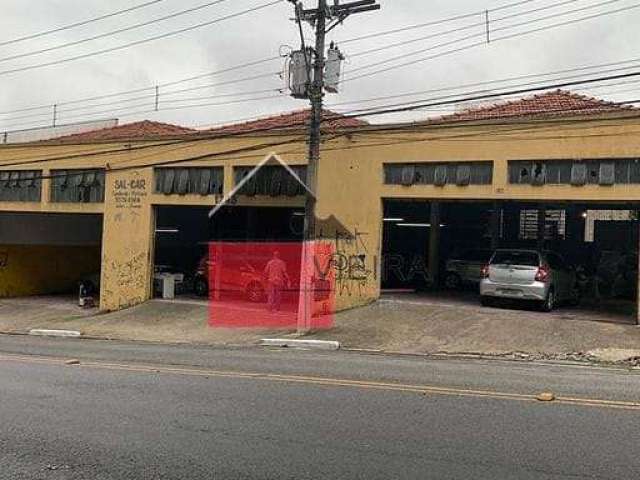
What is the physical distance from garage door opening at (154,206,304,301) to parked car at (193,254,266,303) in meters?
0.06

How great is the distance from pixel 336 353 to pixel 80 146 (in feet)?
49.3

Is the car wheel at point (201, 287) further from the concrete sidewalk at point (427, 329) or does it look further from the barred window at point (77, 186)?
the barred window at point (77, 186)

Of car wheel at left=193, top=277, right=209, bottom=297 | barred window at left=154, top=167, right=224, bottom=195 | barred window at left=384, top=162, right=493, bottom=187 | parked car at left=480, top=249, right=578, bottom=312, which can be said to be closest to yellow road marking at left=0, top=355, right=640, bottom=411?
parked car at left=480, top=249, right=578, bottom=312

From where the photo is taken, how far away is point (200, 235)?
3108 cm

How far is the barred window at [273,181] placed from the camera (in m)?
20.9

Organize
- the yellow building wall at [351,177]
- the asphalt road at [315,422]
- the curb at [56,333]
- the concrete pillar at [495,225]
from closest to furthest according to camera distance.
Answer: the asphalt road at [315,422] → the yellow building wall at [351,177] → the curb at [56,333] → the concrete pillar at [495,225]

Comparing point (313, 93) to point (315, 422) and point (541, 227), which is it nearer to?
point (315, 422)

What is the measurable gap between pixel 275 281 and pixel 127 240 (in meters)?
→ 6.29

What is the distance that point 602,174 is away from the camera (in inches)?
637

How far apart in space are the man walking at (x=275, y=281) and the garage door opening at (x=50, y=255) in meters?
10.7

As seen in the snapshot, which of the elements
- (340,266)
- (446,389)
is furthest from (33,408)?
(340,266)

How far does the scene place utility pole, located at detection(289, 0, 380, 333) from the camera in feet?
55.1

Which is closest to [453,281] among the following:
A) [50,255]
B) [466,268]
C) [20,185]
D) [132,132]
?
[466,268]

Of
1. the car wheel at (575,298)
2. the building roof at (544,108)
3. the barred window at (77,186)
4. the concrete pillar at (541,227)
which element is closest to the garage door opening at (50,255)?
the barred window at (77,186)
